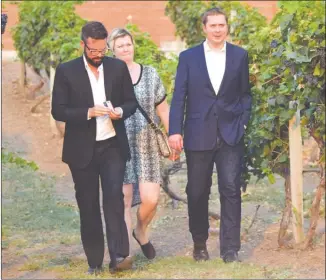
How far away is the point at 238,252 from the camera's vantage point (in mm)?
8297

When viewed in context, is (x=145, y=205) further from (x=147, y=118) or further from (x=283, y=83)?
(x=283, y=83)

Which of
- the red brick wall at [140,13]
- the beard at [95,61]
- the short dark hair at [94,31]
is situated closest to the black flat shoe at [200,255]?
the beard at [95,61]

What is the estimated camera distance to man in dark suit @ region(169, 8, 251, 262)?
25.1ft

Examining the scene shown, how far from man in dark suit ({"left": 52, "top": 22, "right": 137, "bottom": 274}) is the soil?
61 cm

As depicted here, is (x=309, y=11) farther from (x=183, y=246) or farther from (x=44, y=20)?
(x=44, y=20)

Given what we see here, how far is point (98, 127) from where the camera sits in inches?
289

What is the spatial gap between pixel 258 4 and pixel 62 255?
14.6m

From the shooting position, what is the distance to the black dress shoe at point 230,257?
7703 millimetres


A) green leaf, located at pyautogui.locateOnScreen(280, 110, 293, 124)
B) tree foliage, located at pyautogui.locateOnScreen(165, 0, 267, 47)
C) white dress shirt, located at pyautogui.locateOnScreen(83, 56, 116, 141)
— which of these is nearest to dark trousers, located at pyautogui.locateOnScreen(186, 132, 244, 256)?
green leaf, located at pyautogui.locateOnScreen(280, 110, 293, 124)

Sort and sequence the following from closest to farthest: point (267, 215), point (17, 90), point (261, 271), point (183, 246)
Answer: point (261, 271), point (183, 246), point (267, 215), point (17, 90)

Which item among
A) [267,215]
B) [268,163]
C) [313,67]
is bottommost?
[267,215]

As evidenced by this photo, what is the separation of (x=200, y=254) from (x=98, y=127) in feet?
4.30

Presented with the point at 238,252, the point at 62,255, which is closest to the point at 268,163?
the point at 238,252

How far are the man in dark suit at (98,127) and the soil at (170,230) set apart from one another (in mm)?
606
